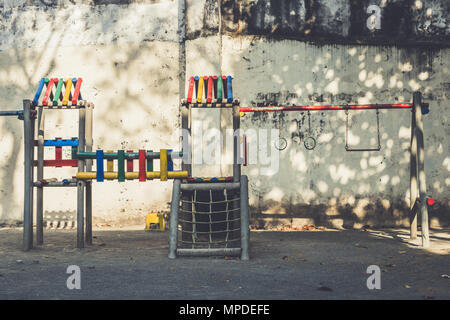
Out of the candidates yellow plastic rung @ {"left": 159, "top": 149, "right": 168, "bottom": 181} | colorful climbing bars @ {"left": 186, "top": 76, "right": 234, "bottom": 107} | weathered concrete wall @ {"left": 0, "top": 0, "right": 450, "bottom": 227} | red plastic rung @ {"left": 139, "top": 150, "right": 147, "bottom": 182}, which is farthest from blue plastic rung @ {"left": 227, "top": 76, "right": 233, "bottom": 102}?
weathered concrete wall @ {"left": 0, "top": 0, "right": 450, "bottom": 227}

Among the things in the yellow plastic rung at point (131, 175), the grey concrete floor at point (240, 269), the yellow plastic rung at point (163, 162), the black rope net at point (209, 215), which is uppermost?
the yellow plastic rung at point (163, 162)

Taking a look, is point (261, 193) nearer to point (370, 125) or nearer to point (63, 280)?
point (370, 125)

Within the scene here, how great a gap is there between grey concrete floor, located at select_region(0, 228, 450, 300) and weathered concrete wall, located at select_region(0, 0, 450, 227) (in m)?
1.13

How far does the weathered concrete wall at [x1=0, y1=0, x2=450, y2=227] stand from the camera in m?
8.48

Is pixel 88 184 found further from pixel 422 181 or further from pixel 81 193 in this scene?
pixel 422 181

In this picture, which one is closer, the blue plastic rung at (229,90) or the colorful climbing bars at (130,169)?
the colorful climbing bars at (130,169)

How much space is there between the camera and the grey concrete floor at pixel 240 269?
4.05 metres

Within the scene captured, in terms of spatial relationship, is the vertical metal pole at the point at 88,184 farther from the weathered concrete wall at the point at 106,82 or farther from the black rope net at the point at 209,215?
the weathered concrete wall at the point at 106,82

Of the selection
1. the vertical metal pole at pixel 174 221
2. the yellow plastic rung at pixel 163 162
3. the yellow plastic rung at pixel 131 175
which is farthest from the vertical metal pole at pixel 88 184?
the vertical metal pole at pixel 174 221

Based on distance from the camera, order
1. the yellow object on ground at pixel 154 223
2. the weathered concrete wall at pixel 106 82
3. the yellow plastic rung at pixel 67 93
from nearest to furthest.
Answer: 1. the yellow plastic rung at pixel 67 93
2. the yellow object on ground at pixel 154 223
3. the weathered concrete wall at pixel 106 82

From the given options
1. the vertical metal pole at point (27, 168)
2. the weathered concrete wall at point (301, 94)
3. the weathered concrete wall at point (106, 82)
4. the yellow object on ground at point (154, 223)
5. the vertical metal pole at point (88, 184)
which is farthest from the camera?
the weathered concrete wall at point (106, 82)

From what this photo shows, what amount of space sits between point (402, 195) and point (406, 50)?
254 centimetres

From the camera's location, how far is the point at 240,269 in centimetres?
506

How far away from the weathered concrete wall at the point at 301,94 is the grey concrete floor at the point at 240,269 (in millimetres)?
1125
